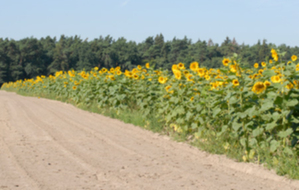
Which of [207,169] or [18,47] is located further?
[18,47]

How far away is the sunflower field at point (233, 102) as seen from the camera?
19.2ft

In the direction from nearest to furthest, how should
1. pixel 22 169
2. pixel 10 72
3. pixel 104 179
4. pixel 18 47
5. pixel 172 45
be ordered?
pixel 104 179
pixel 22 169
pixel 10 72
pixel 18 47
pixel 172 45

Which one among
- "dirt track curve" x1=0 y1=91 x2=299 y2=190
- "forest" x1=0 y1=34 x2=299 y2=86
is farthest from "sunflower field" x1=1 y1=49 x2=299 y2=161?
"forest" x1=0 y1=34 x2=299 y2=86

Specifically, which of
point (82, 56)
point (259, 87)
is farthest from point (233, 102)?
point (82, 56)

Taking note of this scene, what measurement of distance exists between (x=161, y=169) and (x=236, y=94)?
198 cm

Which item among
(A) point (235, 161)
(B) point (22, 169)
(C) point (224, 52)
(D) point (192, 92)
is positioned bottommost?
(B) point (22, 169)

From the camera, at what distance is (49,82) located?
25.0 m

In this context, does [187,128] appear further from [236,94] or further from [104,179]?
[104,179]

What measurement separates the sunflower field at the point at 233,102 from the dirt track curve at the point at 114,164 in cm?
53

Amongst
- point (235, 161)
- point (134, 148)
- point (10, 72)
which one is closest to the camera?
point (235, 161)

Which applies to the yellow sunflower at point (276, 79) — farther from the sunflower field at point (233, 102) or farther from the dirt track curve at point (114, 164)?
the dirt track curve at point (114, 164)

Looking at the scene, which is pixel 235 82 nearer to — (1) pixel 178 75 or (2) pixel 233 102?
(2) pixel 233 102

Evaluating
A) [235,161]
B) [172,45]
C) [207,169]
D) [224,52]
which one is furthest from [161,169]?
[172,45]

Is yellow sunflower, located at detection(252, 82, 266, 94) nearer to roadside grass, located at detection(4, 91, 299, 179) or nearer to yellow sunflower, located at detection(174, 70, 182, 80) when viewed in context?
roadside grass, located at detection(4, 91, 299, 179)
